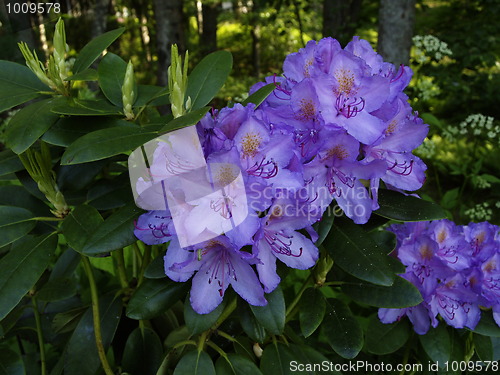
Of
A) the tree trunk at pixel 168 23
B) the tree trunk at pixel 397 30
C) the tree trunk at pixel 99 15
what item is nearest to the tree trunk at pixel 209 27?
the tree trunk at pixel 99 15

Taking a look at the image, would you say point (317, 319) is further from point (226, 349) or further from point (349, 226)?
point (226, 349)

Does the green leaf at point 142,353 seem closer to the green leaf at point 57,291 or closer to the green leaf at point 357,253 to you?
the green leaf at point 57,291

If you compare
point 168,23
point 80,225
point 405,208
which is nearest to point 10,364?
point 80,225

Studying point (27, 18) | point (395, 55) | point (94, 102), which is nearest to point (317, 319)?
point (94, 102)

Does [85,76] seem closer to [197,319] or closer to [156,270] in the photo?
[156,270]

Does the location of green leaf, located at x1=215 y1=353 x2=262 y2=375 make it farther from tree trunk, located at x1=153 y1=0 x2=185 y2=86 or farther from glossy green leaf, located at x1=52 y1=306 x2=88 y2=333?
tree trunk, located at x1=153 y1=0 x2=185 y2=86

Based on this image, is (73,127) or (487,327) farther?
(487,327)
